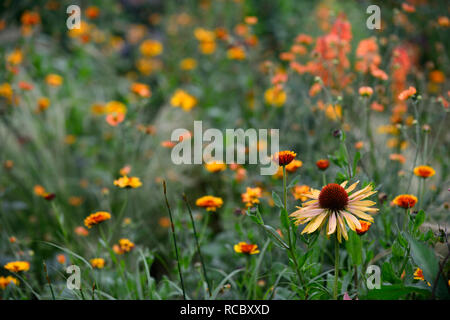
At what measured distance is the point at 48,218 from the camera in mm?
1982

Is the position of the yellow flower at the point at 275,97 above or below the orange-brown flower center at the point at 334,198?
above

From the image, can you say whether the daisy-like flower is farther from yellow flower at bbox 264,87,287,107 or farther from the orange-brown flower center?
yellow flower at bbox 264,87,287,107

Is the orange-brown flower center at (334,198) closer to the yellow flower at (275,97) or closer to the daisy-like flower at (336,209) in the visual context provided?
the daisy-like flower at (336,209)

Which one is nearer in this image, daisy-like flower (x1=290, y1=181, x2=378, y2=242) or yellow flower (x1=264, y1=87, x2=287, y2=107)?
daisy-like flower (x1=290, y1=181, x2=378, y2=242)

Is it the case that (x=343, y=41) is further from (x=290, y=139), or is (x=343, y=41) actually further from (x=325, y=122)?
(x=290, y=139)

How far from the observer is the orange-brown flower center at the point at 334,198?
2.72ft

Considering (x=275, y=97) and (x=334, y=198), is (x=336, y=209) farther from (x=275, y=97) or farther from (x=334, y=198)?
(x=275, y=97)

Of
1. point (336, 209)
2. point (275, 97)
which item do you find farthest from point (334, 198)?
point (275, 97)

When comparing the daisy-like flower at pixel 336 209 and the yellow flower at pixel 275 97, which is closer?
the daisy-like flower at pixel 336 209

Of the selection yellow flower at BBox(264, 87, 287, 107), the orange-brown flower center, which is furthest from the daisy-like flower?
yellow flower at BBox(264, 87, 287, 107)

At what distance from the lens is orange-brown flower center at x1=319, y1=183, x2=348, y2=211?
83 centimetres

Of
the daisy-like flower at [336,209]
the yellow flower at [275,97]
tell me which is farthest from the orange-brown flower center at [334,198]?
the yellow flower at [275,97]

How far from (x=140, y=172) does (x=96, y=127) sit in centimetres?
63

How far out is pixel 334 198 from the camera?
83 centimetres
